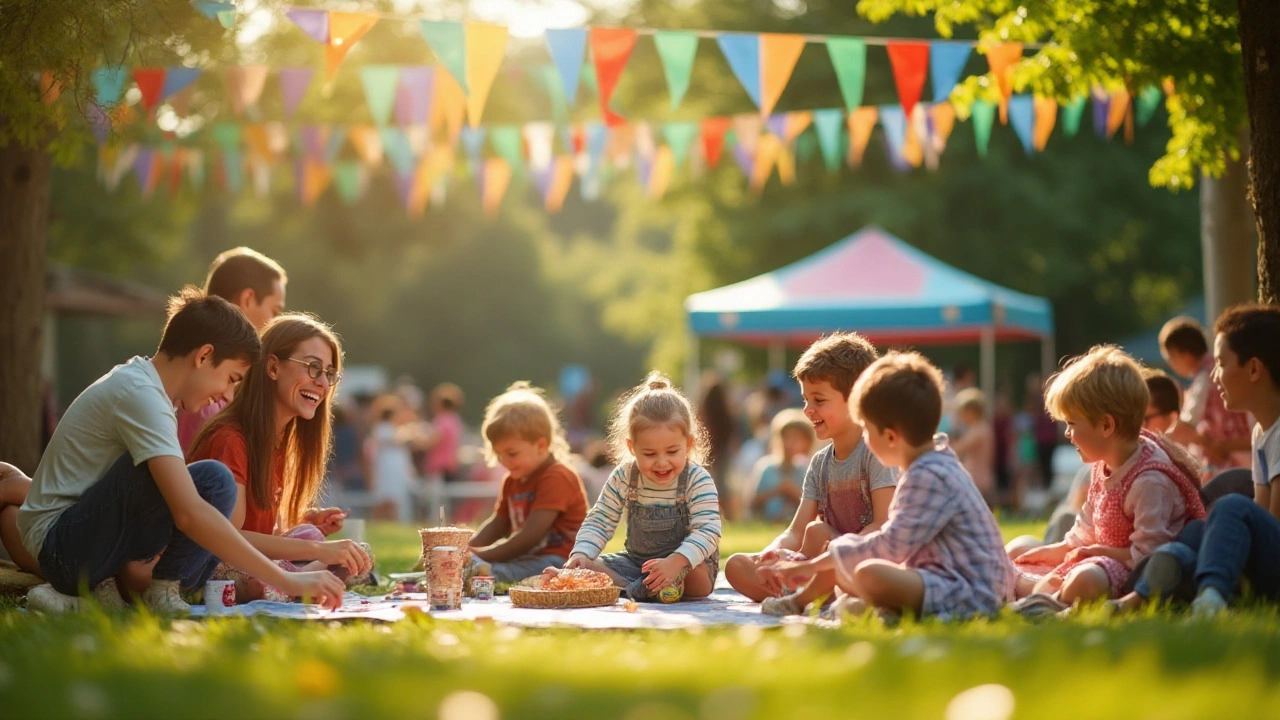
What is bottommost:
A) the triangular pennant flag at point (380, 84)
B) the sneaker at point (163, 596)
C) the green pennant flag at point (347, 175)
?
the sneaker at point (163, 596)

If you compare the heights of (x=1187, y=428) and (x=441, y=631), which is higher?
(x=1187, y=428)

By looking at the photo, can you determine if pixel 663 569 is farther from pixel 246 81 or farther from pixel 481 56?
pixel 246 81

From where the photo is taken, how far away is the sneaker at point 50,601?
14.3 ft

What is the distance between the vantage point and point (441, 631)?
3682 millimetres

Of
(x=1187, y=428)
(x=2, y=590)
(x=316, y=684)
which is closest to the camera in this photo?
(x=316, y=684)

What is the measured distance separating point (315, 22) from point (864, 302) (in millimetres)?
7976

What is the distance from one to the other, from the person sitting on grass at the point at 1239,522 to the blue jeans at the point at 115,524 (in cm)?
301

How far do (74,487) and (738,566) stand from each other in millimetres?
2394

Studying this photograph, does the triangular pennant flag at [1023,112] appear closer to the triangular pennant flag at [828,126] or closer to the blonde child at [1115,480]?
the triangular pennant flag at [828,126]

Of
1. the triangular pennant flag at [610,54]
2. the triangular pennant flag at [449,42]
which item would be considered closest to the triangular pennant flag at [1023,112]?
the triangular pennant flag at [610,54]

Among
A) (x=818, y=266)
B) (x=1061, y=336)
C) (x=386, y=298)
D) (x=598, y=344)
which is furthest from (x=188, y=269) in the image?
(x=818, y=266)

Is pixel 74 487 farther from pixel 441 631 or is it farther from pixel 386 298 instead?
pixel 386 298

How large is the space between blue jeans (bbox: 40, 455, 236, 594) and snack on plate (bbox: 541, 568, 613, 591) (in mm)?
1165

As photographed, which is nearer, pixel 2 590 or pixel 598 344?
pixel 2 590
